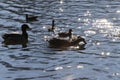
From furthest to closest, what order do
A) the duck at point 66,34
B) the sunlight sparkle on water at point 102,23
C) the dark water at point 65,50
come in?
1. the sunlight sparkle on water at point 102,23
2. the duck at point 66,34
3. the dark water at point 65,50

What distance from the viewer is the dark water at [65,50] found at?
21611mm

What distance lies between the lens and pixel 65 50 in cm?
2672

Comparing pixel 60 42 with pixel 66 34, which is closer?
pixel 60 42

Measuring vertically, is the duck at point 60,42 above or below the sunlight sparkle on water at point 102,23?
below

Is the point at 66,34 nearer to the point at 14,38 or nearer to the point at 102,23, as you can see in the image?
the point at 14,38

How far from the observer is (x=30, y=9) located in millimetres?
42938

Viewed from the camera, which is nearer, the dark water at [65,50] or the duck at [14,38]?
the dark water at [65,50]

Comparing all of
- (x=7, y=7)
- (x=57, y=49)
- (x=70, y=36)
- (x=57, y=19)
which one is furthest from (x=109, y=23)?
(x=7, y=7)

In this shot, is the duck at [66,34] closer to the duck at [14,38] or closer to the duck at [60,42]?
the duck at [60,42]

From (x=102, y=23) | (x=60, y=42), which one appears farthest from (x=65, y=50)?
(x=102, y=23)

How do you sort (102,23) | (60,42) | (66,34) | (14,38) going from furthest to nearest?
(102,23) → (66,34) → (14,38) → (60,42)

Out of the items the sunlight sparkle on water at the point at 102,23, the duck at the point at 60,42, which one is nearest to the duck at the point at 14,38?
the duck at the point at 60,42

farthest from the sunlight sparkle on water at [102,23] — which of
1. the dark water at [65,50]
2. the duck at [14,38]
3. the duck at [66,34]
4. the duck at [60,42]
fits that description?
the duck at [14,38]

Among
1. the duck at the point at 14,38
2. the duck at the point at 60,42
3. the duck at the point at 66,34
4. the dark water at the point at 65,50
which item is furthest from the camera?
the duck at the point at 66,34
